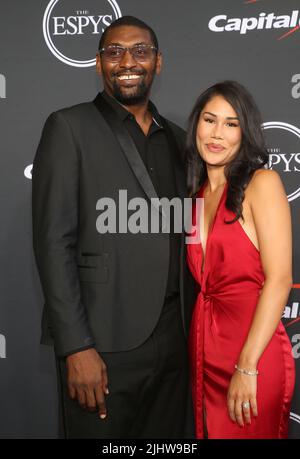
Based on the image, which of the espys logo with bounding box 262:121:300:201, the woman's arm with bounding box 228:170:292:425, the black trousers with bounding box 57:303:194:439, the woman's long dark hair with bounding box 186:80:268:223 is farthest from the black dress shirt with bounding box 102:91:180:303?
the espys logo with bounding box 262:121:300:201

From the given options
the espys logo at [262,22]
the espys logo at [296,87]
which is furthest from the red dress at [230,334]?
the espys logo at [262,22]

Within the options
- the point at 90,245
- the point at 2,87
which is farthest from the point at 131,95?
the point at 2,87

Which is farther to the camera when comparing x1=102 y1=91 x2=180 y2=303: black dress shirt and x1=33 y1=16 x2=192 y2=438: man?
x1=102 y1=91 x2=180 y2=303: black dress shirt

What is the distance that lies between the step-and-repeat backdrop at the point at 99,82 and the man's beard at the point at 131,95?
62cm

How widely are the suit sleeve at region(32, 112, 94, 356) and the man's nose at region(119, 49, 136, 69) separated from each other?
38 cm

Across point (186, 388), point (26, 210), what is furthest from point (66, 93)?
point (186, 388)

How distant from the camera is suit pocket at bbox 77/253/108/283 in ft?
6.38

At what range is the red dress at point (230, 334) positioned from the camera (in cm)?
194

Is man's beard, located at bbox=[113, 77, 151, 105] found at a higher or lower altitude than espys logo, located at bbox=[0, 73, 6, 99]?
lower

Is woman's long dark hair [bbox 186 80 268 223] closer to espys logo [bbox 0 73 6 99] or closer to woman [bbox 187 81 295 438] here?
woman [bbox 187 81 295 438]

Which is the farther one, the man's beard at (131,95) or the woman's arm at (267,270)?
the man's beard at (131,95)

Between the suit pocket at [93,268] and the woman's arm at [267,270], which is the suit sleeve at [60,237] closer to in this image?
the suit pocket at [93,268]

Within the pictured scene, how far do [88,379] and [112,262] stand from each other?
43 centimetres

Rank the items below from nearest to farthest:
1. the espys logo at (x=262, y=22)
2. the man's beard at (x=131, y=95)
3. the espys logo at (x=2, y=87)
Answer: the man's beard at (x=131, y=95) < the espys logo at (x=262, y=22) < the espys logo at (x=2, y=87)
